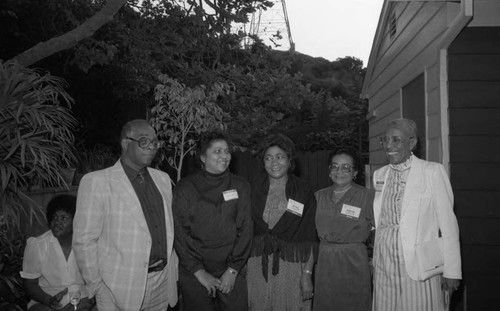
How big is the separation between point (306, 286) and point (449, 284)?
95 centimetres

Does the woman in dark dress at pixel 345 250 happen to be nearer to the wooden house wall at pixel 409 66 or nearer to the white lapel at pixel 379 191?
the white lapel at pixel 379 191

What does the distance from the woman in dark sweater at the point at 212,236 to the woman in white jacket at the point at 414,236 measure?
0.92 meters

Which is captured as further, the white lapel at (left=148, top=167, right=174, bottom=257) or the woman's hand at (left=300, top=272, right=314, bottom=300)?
the woman's hand at (left=300, top=272, right=314, bottom=300)

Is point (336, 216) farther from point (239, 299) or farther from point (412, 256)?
point (239, 299)

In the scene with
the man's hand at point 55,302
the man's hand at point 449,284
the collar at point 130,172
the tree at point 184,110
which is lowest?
the man's hand at point 55,302

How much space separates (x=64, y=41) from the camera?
4.61 metres

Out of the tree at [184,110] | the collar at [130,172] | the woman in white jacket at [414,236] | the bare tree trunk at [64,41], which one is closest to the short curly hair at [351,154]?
the woman in white jacket at [414,236]

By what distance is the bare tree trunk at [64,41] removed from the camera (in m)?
4.43

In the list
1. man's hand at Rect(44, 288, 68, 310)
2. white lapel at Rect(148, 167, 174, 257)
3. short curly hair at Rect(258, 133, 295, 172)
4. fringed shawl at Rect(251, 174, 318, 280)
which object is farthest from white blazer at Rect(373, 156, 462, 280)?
man's hand at Rect(44, 288, 68, 310)

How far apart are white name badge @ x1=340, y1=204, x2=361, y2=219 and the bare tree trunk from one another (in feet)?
10.3

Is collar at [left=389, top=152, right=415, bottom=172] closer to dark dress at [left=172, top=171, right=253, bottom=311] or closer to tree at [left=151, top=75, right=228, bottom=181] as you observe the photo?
dark dress at [left=172, top=171, right=253, bottom=311]

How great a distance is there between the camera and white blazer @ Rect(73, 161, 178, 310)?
2.66m

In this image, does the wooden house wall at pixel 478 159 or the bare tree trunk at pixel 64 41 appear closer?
the wooden house wall at pixel 478 159

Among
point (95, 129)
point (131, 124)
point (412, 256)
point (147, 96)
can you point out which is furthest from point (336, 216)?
point (147, 96)
